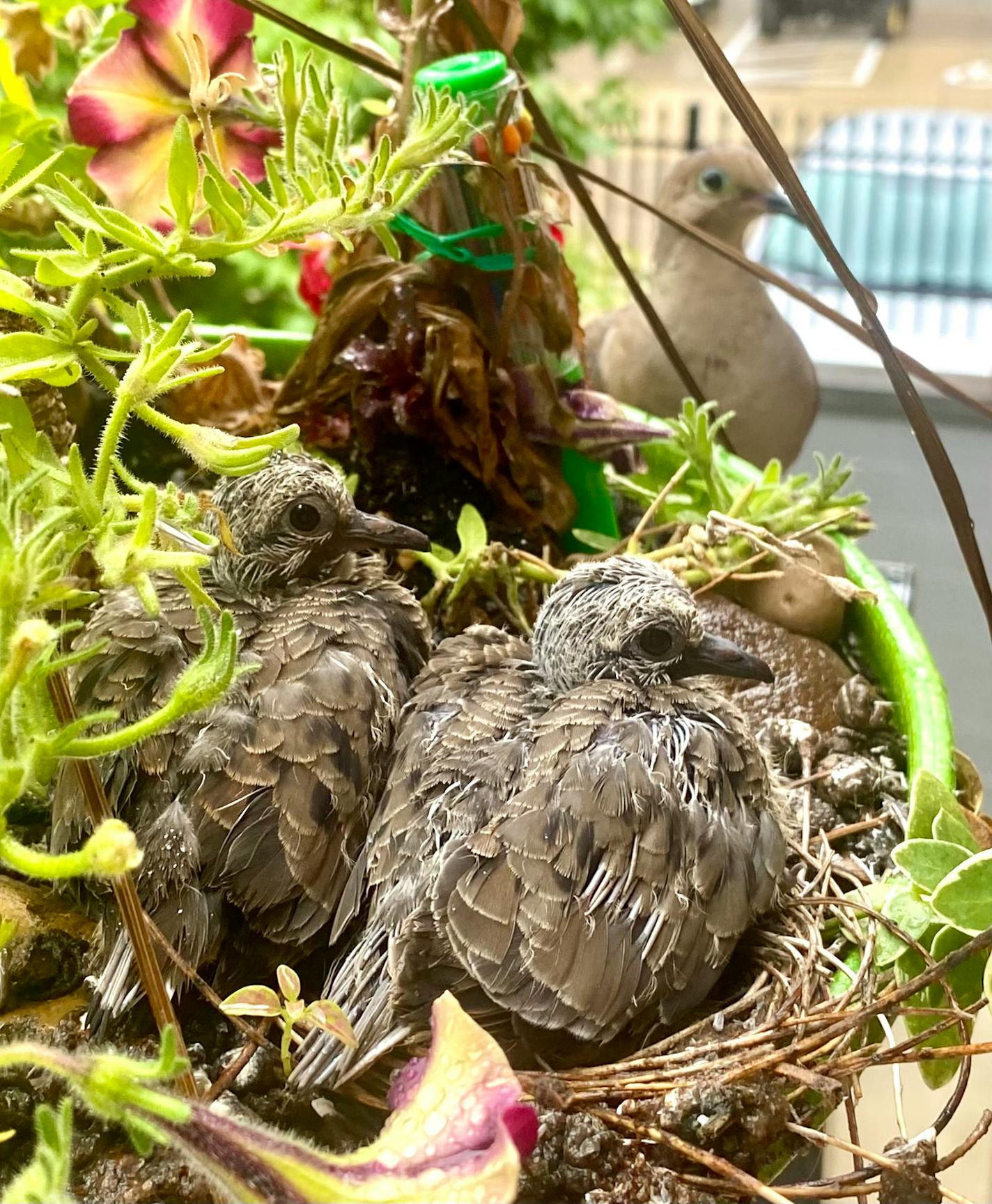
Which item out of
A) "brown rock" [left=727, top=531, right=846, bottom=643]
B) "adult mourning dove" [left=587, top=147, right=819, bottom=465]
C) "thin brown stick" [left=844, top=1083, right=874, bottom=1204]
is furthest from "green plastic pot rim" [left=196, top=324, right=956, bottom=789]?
"thin brown stick" [left=844, top=1083, right=874, bottom=1204]

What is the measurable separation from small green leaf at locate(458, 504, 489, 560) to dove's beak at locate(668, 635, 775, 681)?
0.70ft

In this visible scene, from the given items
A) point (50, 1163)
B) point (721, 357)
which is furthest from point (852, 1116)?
point (721, 357)

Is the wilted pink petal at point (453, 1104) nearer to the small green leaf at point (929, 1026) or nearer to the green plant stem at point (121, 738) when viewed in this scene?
the green plant stem at point (121, 738)

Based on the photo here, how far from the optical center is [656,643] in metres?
0.63

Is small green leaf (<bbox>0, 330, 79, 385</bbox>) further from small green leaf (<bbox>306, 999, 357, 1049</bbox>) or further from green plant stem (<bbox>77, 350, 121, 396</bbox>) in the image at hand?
small green leaf (<bbox>306, 999, 357, 1049</bbox>)

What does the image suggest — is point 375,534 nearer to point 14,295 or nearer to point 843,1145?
point 14,295

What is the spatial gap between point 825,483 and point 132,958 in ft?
2.13

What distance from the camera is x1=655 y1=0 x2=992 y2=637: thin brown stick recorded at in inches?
22.1

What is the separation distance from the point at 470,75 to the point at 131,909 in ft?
1.89

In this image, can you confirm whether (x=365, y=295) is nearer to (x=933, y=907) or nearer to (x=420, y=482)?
(x=420, y=482)

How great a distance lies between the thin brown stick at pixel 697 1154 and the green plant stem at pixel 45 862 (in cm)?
28

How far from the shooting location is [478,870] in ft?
1.73

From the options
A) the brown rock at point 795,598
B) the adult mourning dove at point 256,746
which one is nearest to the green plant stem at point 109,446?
the adult mourning dove at point 256,746

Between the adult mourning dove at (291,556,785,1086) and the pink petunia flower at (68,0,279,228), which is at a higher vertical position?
the pink petunia flower at (68,0,279,228)
